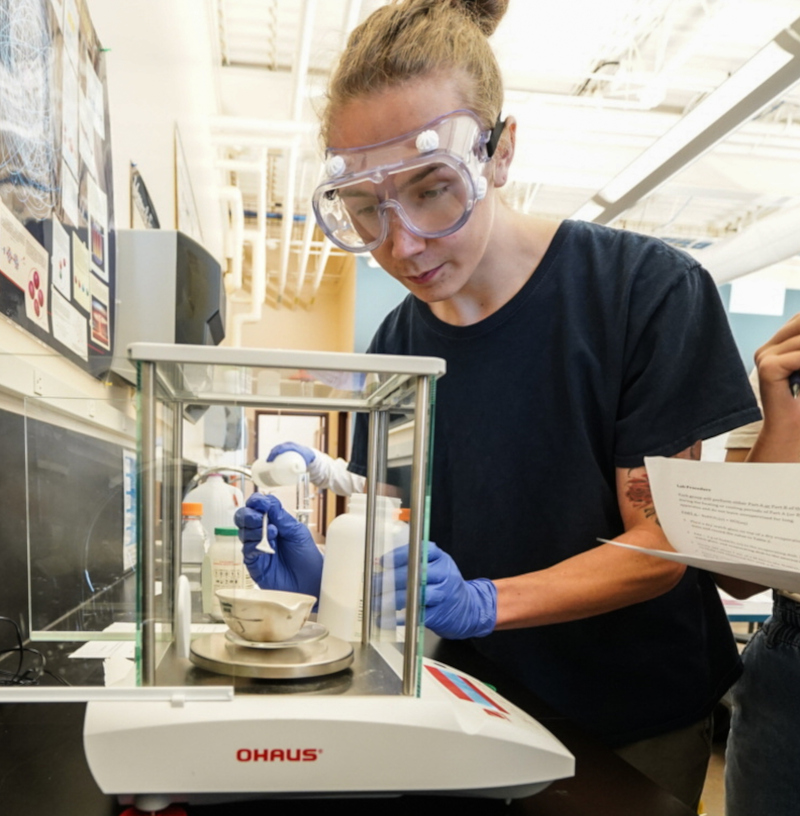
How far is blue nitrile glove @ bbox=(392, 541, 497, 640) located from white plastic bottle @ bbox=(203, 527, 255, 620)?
19 cm

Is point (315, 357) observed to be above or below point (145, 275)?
below

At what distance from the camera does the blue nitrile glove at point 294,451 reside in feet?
2.89

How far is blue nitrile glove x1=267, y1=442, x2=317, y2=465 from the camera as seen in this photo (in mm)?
881

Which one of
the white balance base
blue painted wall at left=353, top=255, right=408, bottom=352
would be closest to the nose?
the white balance base

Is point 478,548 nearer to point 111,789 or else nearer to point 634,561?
point 634,561

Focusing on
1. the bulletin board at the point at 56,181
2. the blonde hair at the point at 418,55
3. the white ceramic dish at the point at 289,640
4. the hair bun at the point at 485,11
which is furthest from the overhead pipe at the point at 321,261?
the white ceramic dish at the point at 289,640

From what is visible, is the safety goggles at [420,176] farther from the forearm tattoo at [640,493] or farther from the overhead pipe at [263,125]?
the overhead pipe at [263,125]

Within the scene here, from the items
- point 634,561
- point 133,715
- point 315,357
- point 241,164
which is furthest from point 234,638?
point 241,164

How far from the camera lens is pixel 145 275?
6.86ft

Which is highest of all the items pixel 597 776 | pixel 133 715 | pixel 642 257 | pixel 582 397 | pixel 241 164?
pixel 241 164

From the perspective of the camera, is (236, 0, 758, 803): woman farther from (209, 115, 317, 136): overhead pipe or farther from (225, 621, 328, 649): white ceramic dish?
(209, 115, 317, 136): overhead pipe

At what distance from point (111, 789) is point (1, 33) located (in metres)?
1.06

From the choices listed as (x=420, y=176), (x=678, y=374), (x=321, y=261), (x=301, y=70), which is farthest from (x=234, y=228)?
(x=678, y=374)

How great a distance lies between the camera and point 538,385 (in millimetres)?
1280
